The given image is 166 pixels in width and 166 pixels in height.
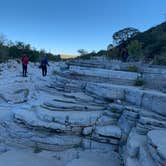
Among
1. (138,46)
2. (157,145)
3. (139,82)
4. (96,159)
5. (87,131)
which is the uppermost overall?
(138,46)

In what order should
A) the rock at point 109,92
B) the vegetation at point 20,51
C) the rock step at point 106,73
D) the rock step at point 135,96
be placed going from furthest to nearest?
the vegetation at point 20,51 < the rock step at point 106,73 < the rock at point 109,92 < the rock step at point 135,96

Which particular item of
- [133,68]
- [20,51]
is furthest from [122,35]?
[133,68]

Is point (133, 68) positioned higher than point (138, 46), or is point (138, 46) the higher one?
point (138, 46)

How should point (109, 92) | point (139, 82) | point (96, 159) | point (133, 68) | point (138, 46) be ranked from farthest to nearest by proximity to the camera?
point (138, 46) → point (133, 68) → point (139, 82) → point (109, 92) → point (96, 159)

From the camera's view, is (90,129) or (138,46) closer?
(90,129)

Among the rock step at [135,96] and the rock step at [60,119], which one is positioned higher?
the rock step at [135,96]

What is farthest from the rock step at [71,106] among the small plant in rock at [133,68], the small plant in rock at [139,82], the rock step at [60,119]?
the small plant in rock at [133,68]

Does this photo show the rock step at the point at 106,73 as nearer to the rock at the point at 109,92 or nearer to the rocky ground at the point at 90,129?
the rocky ground at the point at 90,129

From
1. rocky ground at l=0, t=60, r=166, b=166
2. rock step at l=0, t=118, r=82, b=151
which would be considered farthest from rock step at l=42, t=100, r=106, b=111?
rock step at l=0, t=118, r=82, b=151

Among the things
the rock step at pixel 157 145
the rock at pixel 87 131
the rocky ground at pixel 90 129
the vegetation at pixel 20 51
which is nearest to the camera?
the rock step at pixel 157 145

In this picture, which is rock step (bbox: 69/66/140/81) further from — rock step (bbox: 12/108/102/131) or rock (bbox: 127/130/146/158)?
rock (bbox: 127/130/146/158)

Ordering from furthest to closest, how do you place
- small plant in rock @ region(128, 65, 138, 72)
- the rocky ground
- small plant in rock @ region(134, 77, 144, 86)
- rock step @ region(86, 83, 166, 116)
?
small plant in rock @ region(128, 65, 138, 72) < small plant in rock @ region(134, 77, 144, 86) < rock step @ region(86, 83, 166, 116) < the rocky ground

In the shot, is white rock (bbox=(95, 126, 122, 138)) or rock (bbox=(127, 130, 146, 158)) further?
white rock (bbox=(95, 126, 122, 138))

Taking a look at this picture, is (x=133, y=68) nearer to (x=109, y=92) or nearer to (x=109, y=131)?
(x=109, y=92)
